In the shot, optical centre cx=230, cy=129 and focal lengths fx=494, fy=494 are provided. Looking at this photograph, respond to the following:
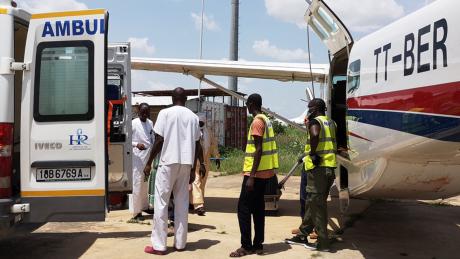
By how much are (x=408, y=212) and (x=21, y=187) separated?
6426 mm

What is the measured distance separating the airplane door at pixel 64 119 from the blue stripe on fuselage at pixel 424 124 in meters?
2.65

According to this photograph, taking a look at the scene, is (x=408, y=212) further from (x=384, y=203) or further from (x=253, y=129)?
(x=253, y=129)

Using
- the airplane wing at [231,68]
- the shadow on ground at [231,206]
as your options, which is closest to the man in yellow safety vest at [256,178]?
the shadow on ground at [231,206]

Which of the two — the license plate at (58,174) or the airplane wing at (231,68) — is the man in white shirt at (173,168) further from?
the airplane wing at (231,68)

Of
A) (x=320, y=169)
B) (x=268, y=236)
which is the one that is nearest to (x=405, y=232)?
(x=268, y=236)

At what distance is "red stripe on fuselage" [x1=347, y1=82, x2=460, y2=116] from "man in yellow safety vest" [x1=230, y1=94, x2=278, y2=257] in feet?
4.97

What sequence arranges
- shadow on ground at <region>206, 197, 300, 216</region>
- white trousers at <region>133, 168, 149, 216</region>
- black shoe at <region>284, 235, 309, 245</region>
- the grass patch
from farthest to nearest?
the grass patch
shadow on ground at <region>206, 197, 300, 216</region>
white trousers at <region>133, 168, 149, 216</region>
black shoe at <region>284, 235, 309, 245</region>

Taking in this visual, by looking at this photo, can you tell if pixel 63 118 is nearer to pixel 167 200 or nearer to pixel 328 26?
pixel 167 200

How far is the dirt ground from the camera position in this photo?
556 centimetres

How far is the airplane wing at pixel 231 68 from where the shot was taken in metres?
8.66

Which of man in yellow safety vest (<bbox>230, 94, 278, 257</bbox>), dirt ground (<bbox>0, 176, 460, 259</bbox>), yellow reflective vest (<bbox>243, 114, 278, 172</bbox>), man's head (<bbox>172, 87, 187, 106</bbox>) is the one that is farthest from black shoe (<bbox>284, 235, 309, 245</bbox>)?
man's head (<bbox>172, 87, 187, 106</bbox>)

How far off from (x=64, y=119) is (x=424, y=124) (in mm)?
3251

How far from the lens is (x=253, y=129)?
17.9 ft

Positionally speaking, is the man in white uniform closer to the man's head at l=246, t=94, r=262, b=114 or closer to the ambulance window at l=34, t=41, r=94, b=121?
the man's head at l=246, t=94, r=262, b=114
